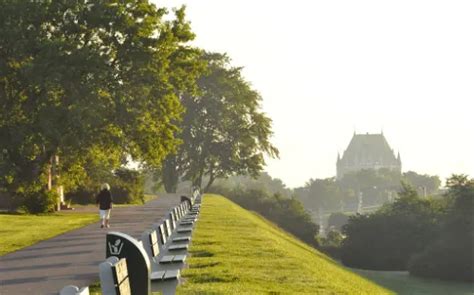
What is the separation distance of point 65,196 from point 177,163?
28.3 meters

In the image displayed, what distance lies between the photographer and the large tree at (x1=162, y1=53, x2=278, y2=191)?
7194cm

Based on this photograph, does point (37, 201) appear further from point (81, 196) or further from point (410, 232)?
point (410, 232)

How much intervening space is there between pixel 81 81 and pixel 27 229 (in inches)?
427

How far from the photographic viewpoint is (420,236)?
5734 centimetres

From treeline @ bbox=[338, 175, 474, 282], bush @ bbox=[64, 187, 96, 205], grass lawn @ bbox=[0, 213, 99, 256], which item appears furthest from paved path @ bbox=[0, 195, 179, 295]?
treeline @ bbox=[338, 175, 474, 282]

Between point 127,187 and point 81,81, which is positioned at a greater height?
point 81,81

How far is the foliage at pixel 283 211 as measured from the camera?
214 ft

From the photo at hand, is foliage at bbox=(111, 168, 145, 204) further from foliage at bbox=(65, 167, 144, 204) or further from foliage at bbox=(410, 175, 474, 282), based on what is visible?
foliage at bbox=(410, 175, 474, 282)

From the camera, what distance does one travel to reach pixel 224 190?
3307 inches

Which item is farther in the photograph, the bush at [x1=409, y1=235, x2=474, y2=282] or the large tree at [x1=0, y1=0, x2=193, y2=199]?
the bush at [x1=409, y1=235, x2=474, y2=282]

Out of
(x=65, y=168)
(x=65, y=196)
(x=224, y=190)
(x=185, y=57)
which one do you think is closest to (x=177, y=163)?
(x=224, y=190)

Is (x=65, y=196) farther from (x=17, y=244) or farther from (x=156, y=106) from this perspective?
(x=17, y=244)

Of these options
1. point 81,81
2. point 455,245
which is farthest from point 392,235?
point 81,81

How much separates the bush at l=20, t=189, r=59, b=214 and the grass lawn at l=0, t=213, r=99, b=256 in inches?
218
